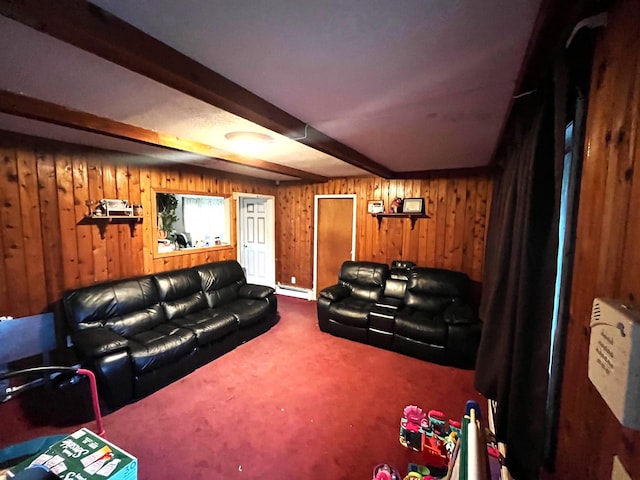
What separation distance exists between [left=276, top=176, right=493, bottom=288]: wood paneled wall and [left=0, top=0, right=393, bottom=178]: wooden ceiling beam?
3.18m

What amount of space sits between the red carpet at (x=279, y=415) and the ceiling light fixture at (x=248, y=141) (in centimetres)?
237

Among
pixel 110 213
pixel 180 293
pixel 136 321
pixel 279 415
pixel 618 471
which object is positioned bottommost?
pixel 279 415

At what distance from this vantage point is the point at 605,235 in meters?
0.75

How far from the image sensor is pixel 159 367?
103 inches

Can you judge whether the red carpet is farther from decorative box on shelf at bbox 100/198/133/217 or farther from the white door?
the white door

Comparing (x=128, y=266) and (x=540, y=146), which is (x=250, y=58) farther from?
(x=128, y=266)

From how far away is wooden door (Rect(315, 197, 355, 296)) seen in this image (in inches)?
200

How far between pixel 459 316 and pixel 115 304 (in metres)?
3.77

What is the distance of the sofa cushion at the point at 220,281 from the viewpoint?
152 inches

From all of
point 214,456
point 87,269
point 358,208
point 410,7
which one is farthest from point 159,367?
point 358,208

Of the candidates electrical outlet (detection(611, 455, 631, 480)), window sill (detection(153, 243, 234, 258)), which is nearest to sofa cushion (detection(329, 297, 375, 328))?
window sill (detection(153, 243, 234, 258))

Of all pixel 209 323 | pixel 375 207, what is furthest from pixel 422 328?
pixel 209 323

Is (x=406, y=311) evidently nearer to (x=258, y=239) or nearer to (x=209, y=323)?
(x=209, y=323)

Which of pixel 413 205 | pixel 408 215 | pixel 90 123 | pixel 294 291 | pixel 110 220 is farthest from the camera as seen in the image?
pixel 294 291
